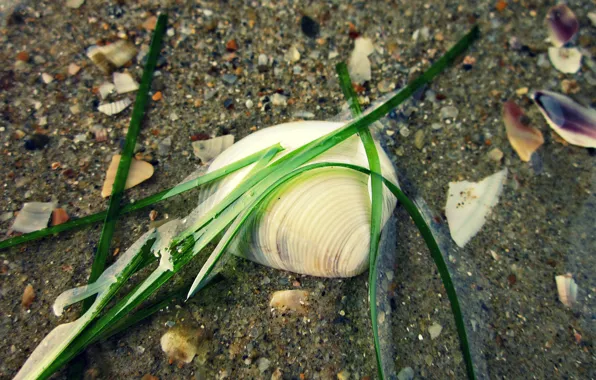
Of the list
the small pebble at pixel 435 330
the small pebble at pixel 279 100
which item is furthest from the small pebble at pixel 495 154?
the small pebble at pixel 279 100

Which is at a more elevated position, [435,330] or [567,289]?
[567,289]

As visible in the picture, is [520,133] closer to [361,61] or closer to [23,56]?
[361,61]

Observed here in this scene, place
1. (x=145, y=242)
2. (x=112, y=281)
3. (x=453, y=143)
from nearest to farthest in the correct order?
(x=112, y=281) < (x=145, y=242) < (x=453, y=143)

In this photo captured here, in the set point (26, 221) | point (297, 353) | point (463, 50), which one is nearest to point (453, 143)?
point (463, 50)

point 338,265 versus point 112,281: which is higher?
point 338,265

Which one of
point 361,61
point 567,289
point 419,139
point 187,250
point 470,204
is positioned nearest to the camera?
point 187,250

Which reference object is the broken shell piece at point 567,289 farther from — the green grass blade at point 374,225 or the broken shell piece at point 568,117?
the green grass blade at point 374,225

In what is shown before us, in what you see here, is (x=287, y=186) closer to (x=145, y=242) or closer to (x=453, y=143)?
(x=145, y=242)

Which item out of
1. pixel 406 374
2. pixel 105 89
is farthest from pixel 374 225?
pixel 105 89
